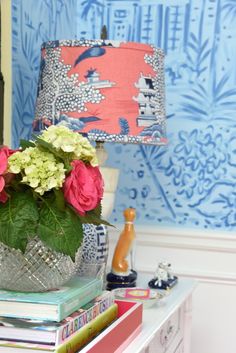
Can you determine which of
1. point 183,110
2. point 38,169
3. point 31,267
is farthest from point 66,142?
point 183,110

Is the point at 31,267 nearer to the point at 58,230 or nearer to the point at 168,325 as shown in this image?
the point at 58,230

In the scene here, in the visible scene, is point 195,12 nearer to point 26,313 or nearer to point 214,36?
point 214,36

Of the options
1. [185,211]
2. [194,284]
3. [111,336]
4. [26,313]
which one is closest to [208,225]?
[185,211]

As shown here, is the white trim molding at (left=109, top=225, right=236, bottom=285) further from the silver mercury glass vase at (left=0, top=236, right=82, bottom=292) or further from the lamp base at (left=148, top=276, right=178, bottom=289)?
the silver mercury glass vase at (left=0, top=236, right=82, bottom=292)

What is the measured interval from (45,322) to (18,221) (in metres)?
0.17

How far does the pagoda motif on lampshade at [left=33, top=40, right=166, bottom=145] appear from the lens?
1.50 meters

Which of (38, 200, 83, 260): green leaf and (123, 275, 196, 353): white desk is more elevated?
(38, 200, 83, 260): green leaf

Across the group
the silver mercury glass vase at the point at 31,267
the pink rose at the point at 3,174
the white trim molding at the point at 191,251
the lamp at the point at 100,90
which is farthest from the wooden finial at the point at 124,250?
the pink rose at the point at 3,174

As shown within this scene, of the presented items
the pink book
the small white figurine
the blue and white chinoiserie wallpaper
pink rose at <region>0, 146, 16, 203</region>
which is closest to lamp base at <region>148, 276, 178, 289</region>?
the small white figurine

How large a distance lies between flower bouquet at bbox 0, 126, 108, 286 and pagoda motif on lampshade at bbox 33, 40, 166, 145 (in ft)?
1.38

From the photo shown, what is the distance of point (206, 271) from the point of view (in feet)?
7.03

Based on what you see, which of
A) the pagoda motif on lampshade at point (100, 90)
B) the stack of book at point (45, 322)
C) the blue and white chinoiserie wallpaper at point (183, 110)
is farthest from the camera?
the blue and white chinoiserie wallpaper at point (183, 110)

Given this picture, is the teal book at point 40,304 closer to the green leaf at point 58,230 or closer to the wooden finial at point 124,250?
the green leaf at point 58,230

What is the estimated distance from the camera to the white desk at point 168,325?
125 centimetres
